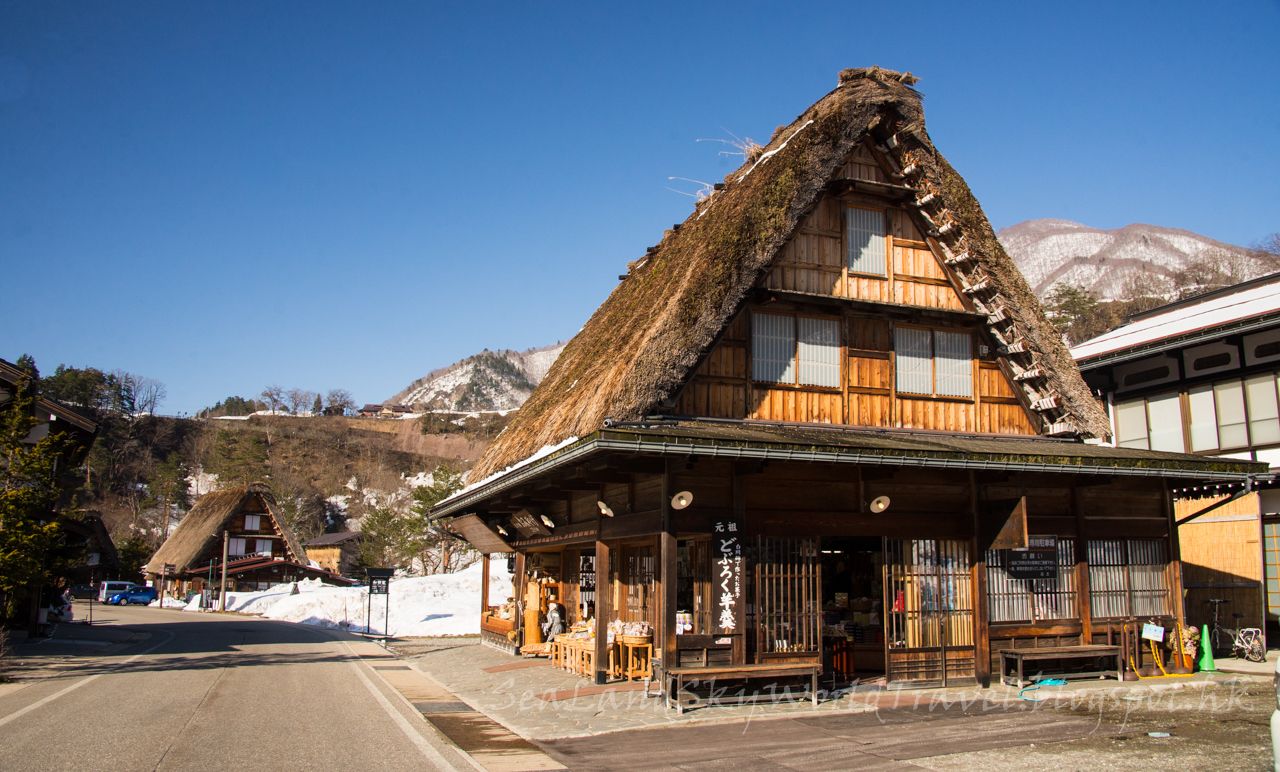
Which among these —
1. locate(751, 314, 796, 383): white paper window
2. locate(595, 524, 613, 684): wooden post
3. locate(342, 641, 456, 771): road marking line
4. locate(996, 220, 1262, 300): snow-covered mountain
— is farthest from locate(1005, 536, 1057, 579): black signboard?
locate(996, 220, 1262, 300): snow-covered mountain

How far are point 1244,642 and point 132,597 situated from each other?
178 ft

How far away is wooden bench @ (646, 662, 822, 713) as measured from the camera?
10109 mm

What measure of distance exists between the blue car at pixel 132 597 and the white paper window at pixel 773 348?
4973 cm

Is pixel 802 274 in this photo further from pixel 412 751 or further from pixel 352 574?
pixel 352 574

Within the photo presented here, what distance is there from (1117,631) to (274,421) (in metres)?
107

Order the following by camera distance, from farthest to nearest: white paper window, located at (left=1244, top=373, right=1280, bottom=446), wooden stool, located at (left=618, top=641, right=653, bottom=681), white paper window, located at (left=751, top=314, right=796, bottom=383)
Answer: white paper window, located at (left=1244, top=373, right=1280, bottom=446) → white paper window, located at (left=751, top=314, right=796, bottom=383) → wooden stool, located at (left=618, top=641, right=653, bottom=681)

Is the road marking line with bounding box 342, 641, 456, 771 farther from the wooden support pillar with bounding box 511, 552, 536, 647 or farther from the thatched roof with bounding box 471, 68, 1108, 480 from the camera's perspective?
the thatched roof with bounding box 471, 68, 1108, 480

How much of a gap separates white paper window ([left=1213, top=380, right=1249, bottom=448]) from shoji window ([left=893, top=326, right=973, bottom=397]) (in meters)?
8.39

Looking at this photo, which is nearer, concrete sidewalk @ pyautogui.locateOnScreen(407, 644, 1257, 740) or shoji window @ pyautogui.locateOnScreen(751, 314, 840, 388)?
concrete sidewalk @ pyautogui.locateOnScreen(407, 644, 1257, 740)

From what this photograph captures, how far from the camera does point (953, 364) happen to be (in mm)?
13906

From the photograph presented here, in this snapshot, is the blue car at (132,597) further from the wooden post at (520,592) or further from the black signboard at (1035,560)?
the black signboard at (1035,560)

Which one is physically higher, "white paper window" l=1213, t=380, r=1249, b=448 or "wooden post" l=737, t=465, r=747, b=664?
"white paper window" l=1213, t=380, r=1249, b=448

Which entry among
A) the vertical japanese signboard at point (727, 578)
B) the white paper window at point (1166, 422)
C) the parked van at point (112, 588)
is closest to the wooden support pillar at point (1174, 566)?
the white paper window at point (1166, 422)

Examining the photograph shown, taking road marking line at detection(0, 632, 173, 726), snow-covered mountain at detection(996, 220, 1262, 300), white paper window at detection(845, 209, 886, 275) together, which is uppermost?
snow-covered mountain at detection(996, 220, 1262, 300)
